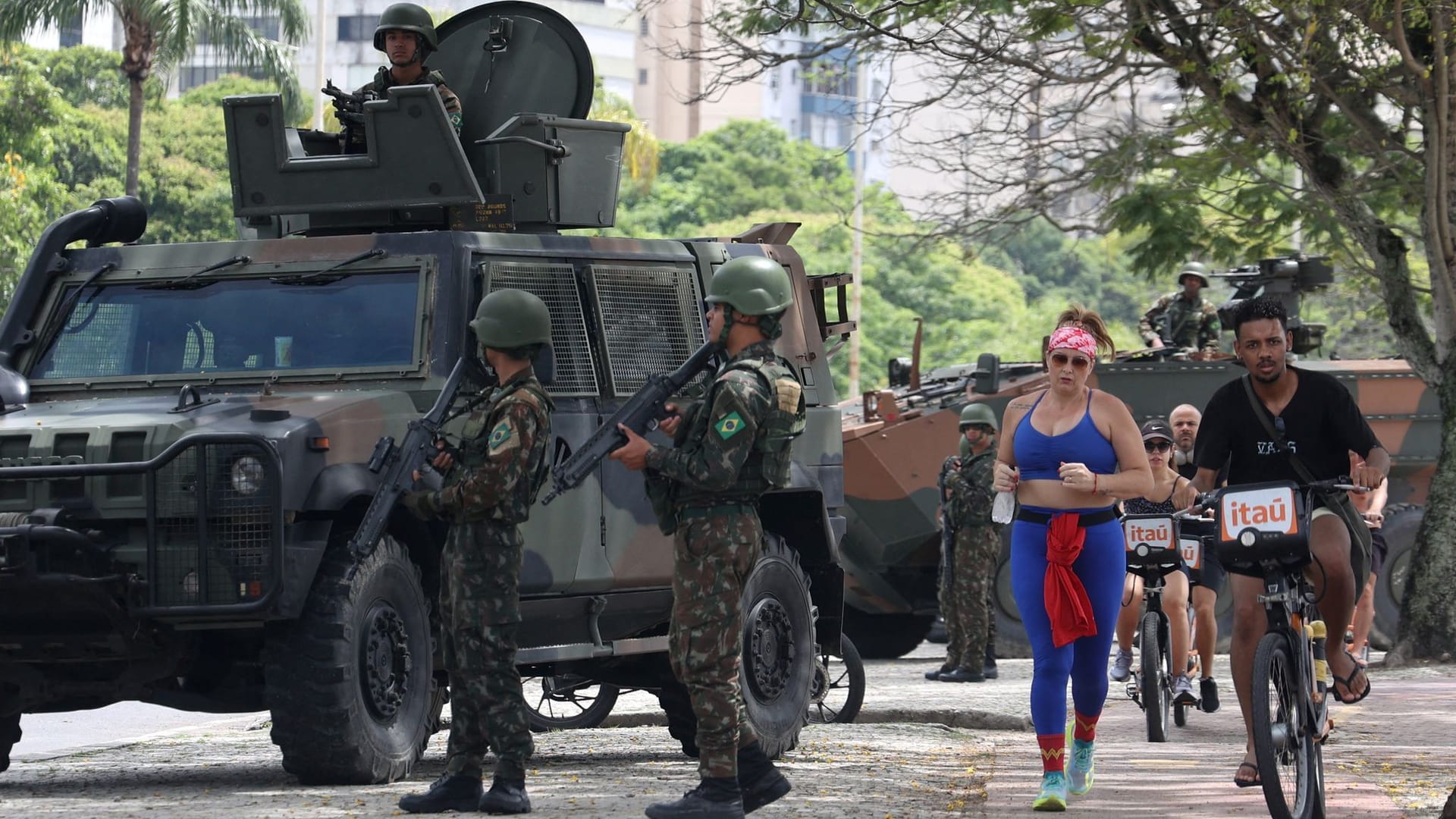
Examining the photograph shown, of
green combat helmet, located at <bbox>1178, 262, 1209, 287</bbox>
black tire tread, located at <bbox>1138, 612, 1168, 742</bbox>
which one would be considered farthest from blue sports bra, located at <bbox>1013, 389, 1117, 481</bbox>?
green combat helmet, located at <bbox>1178, 262, 1209, 287</bbox>

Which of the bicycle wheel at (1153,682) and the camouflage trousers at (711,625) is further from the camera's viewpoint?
the bicycle wheel at (1153,682)

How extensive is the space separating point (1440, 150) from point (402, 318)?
7.99m

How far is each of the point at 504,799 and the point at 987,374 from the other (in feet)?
32.0

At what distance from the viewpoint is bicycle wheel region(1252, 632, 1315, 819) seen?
703 centimetres

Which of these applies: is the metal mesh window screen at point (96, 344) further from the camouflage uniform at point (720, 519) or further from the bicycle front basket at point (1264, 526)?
the bicycle front basket at point (1264, 526)

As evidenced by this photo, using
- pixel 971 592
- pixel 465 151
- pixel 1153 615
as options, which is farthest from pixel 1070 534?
pixel 971 592

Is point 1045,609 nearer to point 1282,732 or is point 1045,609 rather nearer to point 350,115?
point 1282,732

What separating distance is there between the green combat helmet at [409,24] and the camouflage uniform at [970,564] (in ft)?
19.8

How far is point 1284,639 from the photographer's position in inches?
291

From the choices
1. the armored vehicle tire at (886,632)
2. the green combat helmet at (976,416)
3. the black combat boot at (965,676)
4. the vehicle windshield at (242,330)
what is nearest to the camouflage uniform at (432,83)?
the vehicle windshield at (242,330)

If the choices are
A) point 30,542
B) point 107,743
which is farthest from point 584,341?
point 107,743

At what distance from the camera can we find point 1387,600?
17.7 meters

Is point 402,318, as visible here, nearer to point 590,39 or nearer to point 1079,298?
point 1079,298

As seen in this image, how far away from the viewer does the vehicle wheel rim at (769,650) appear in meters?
9.68
